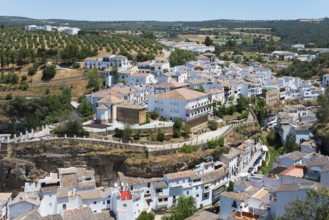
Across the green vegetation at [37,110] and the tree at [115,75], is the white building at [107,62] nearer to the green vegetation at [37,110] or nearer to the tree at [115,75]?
the tree at [115,75]

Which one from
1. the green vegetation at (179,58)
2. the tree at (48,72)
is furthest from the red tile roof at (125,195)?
the green vegetation at (179,58)

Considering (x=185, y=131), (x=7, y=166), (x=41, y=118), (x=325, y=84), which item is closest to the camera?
(x=7, y=166)

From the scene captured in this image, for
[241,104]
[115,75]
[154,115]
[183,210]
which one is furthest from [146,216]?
[115,75]

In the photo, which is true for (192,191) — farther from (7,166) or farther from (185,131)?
(7,166)

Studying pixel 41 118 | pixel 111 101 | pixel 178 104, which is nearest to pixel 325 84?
pixel 178 104

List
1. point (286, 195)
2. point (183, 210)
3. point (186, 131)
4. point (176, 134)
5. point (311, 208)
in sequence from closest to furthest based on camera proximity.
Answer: point (311, 208)
point (286, 195)
point (183, 210)
point (176, 134)
point (186, 131)

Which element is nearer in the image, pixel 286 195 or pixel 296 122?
pixel 286 195

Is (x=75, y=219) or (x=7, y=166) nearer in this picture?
(x=75, y=219)

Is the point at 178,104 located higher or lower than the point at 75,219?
higher

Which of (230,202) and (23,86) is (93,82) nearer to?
(23,86)
